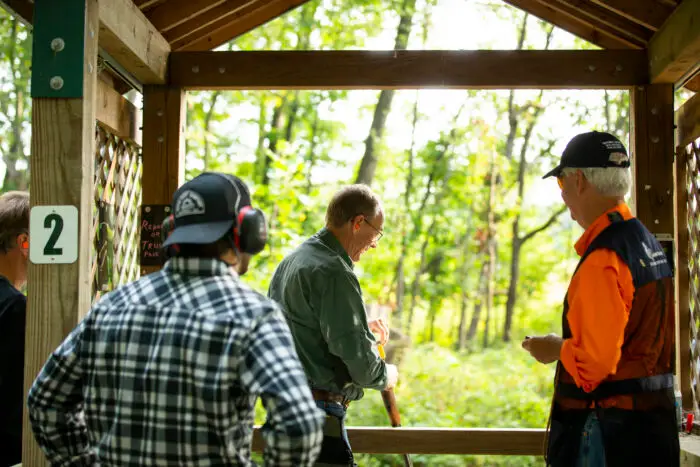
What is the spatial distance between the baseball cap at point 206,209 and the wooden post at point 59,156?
92cm

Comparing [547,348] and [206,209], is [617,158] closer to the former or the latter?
[547,348]

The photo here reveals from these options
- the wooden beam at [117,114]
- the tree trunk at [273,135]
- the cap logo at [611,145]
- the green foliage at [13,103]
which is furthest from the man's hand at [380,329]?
the green foliage at [13,103]

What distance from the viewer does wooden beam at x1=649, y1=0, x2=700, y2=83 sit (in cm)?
294

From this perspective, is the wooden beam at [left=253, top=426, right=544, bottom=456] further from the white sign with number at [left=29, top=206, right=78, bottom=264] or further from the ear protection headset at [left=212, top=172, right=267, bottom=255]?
the ear protection headset at [left=212, top=172, right=267, bottom=255]

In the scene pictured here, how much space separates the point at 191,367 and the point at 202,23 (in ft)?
Result: 8.43

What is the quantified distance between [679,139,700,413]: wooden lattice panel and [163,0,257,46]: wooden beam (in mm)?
2281

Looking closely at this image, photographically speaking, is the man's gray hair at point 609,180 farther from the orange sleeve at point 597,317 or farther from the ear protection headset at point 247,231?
the ear protection headset at point 247,231

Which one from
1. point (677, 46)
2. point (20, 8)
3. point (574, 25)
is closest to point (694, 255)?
point (677, 46)

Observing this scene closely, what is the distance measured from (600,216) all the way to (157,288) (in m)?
1.39

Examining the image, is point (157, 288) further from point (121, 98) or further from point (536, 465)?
point (536, 465)

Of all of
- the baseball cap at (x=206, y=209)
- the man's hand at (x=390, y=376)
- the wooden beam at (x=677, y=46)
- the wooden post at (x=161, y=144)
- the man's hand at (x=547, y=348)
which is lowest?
the man's hand at (x=390, y=376)

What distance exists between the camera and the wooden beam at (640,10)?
10.9 ft

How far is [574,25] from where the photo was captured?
12.5 ft

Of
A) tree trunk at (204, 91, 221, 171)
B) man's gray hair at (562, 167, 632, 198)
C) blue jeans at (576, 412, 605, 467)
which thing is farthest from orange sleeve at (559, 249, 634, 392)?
tree trunk at (204, 91, 221, 171)
